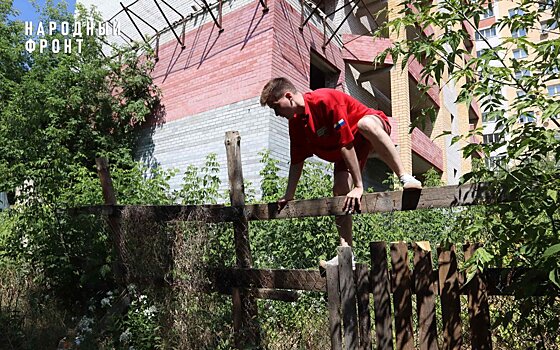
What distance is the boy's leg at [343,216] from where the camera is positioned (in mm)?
3277

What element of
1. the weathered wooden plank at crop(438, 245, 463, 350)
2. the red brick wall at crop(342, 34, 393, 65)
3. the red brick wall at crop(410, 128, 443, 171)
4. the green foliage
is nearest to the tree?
the weathered wooden plank at crop(438, 245, 463, 350)

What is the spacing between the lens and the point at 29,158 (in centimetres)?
838

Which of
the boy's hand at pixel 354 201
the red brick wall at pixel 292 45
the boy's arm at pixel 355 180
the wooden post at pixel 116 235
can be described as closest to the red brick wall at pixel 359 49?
the red brick wall at pixel 292 45

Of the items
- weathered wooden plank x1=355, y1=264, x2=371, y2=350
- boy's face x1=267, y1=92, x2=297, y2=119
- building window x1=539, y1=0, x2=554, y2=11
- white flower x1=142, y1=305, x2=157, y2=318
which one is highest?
building window x1=539, y1=0, x2=554, y2=11

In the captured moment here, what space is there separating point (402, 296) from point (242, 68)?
737 centimetres

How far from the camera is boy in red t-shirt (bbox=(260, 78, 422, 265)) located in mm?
2812

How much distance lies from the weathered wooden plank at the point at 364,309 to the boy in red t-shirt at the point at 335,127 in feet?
0.72

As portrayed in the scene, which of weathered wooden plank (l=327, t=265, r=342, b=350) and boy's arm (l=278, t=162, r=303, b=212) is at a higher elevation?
boy's arm (l=278, t=162, r=303, b=212)

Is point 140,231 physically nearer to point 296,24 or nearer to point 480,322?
point 480,322

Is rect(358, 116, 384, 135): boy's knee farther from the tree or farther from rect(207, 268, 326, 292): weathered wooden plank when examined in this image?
the tree

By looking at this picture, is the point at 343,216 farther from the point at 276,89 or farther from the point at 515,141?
the point at 515,141

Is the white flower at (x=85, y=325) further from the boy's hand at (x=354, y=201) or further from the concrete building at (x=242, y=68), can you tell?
the concrete building at (x=242, y=68)

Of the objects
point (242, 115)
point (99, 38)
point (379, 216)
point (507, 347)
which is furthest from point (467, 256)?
point (99, 38)

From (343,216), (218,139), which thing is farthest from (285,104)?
(218,139)
